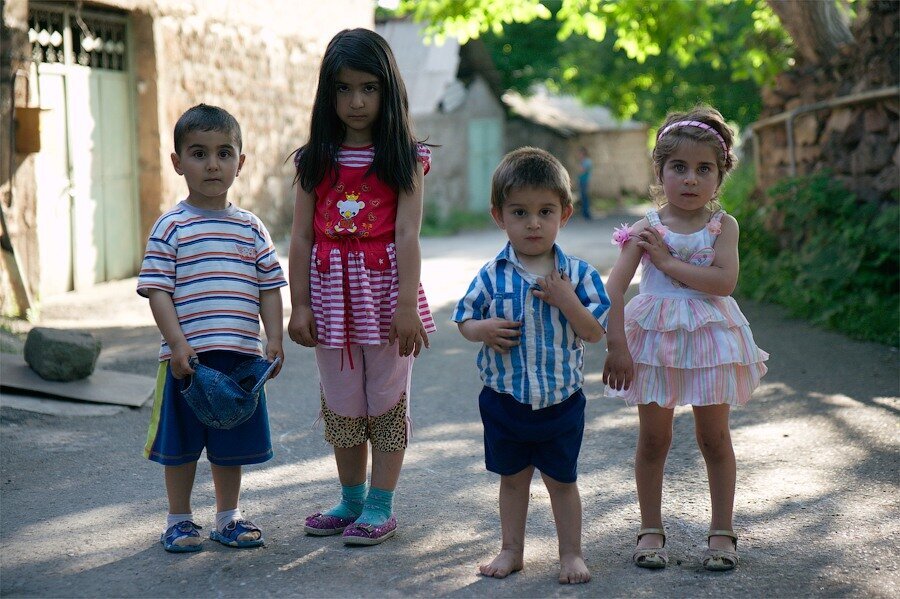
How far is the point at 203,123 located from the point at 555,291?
1266mm

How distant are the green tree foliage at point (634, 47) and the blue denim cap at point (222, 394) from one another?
7.85 m

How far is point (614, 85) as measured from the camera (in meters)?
20.6

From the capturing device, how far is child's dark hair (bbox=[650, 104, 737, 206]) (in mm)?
3068

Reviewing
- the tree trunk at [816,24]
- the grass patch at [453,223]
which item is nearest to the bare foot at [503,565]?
the tree trunk at [816,24]

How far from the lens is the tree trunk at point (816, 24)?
8.63 meters

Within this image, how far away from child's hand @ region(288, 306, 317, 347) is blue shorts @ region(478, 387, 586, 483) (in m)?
0.64

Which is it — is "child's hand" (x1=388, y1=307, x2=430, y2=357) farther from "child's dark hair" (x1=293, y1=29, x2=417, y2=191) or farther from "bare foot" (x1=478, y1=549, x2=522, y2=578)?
"bare foot" (x1=478, y1=549, x2=522, y2=578)

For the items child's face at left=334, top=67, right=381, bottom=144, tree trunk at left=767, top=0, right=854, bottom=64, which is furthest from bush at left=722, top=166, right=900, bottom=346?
child's face at left=334, top=67, right=381, bottom=144

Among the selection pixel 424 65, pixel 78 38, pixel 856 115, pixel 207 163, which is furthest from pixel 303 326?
pixel 424 65

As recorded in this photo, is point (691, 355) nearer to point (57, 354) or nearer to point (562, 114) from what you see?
point (57, 354)

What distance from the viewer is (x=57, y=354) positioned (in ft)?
16.5

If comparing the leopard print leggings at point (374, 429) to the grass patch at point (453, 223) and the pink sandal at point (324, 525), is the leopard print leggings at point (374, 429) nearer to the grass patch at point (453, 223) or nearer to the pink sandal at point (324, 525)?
the pink sandal at point (324, 525)

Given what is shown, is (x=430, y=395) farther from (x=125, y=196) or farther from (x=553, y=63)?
(x=553, y=63)

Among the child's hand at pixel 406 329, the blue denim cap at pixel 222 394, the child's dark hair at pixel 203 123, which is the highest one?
A: the child's dark hair at pixel 203 123
